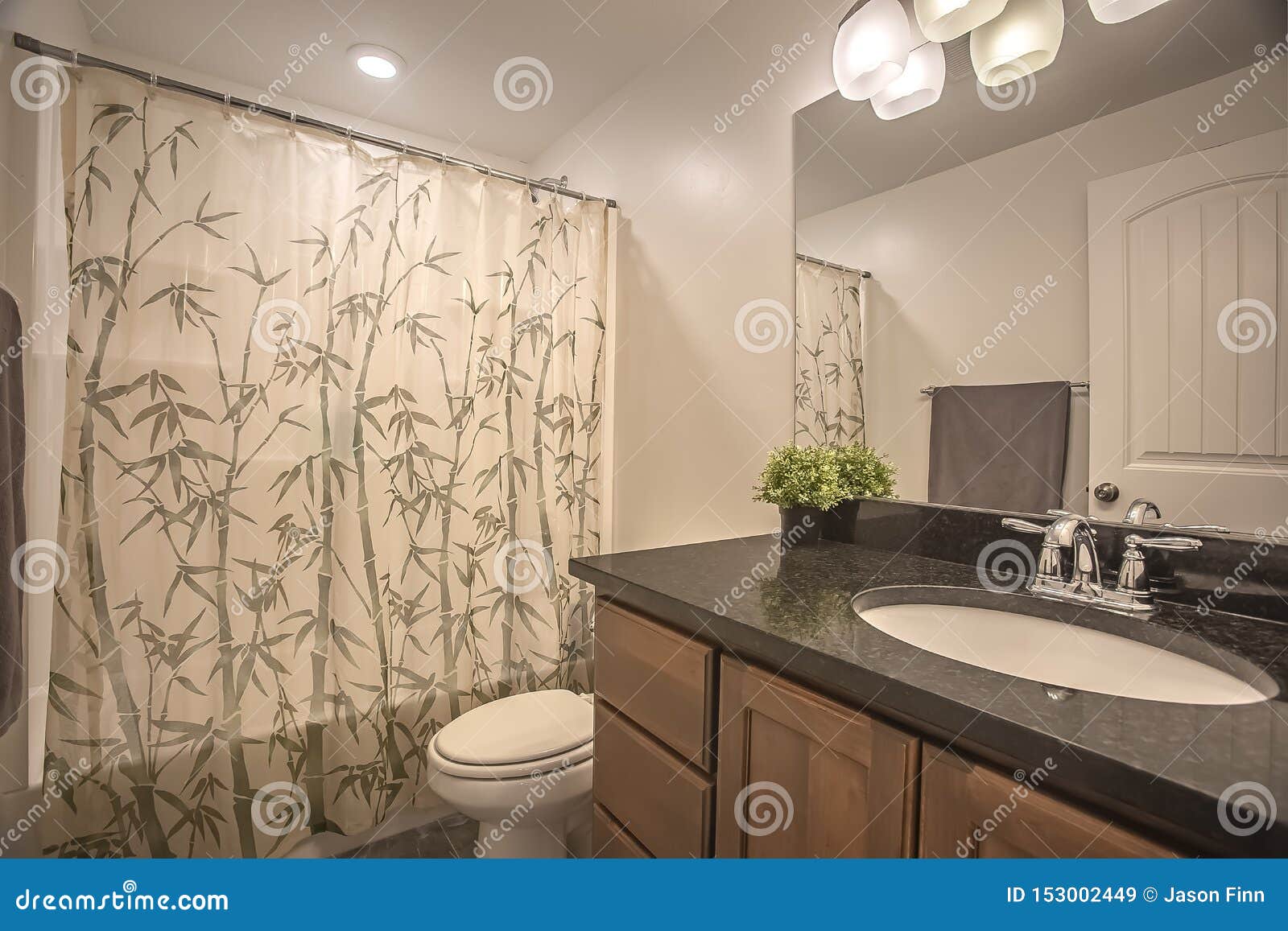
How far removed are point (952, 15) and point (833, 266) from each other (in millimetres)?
523

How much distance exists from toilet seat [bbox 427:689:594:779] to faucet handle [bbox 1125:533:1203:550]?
120 cm

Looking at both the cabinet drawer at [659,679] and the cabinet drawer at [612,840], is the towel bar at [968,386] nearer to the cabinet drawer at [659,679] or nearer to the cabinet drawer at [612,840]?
the cabinet drawer at [659,679]

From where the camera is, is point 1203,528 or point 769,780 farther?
point 1203,528

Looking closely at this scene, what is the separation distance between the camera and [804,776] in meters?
0.82

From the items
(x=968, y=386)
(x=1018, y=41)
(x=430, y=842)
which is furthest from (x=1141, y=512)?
(x=430, y=842)

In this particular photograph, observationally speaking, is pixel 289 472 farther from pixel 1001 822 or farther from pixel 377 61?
pixel 1001 822

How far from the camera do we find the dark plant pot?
4.96 feet

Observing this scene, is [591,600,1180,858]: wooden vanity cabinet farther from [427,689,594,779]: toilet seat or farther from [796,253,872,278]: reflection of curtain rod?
[796,253,872,278]: reflection of curtain rod

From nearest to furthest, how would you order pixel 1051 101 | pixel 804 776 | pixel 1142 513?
1. pixel 804 776
2. pixel 1142 513
3. pixel 1051 101

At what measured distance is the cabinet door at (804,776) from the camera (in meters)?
0.71

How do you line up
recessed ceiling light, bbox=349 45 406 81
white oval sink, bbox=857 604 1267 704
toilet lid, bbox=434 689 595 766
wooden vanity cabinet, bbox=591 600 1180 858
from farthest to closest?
recessed ceiling light, bbox=349 45 406 81 < toilet lid, bbox=434 689 595 766 < white oval sink, bbox=857 604 1267 704 < wooden vanity cabinet, bbox=591 600 1180 858

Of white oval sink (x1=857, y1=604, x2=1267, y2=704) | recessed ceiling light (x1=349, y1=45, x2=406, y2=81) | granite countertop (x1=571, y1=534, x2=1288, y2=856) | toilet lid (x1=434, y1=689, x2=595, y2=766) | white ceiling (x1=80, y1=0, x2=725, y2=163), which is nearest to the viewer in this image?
granite countertop (x1=571, y1=534, x2=1288, y2=856)

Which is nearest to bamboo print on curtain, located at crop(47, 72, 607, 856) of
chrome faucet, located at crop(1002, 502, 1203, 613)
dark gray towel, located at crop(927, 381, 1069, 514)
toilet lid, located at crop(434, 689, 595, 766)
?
toilet lid, located at crop(434, 689, 595, 766)

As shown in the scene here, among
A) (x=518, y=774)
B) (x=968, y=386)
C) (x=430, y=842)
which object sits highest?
(x=968, y=386)
